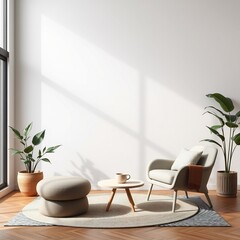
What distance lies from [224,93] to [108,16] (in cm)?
214

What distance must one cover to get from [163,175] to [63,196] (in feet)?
4.07

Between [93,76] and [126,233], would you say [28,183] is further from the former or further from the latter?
[126,233]

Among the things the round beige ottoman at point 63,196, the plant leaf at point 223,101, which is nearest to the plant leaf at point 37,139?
the round beige ottoman at point 63,196

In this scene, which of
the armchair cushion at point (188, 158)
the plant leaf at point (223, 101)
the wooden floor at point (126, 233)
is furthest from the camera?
the plant leaf at point (223, 101)

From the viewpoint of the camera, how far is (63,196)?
3977mm

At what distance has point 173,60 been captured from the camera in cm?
595

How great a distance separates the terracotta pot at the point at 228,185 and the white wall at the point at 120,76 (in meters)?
0.56

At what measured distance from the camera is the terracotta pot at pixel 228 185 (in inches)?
210

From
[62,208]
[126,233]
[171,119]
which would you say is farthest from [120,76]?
[126,233]

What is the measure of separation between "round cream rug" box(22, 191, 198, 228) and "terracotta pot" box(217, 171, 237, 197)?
698 mm

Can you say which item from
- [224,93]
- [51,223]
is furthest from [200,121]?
[51,223]

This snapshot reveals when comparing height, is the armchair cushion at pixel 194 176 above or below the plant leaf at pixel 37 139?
below

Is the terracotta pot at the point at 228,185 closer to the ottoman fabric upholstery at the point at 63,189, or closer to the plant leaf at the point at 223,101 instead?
the plant leaf at the point at 223,101

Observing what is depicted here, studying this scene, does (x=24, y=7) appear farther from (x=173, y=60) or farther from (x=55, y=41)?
Result: (x=173, y=60)
